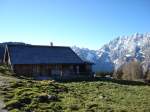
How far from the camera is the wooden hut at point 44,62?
52.2 meters

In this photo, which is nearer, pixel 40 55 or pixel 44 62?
pixel 44 62

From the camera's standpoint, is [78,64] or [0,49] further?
[0,49]

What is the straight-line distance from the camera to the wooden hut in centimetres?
5222

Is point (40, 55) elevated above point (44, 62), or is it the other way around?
point (40, 55)

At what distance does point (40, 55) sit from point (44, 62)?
2.47m

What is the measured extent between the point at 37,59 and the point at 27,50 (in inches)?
136

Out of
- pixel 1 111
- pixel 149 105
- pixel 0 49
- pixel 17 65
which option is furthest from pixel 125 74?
pixel 1 111

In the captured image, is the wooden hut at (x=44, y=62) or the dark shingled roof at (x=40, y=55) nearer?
the wooden hut at (x=44, y=62)

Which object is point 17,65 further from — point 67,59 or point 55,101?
point 55,101

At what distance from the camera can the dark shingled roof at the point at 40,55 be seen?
52.7 m

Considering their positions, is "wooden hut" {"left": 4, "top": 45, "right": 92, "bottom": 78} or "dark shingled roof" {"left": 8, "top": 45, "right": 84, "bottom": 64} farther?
"dark shingled roof" {"left": 8, "top": 45, "right": 84, "bottom": 64}

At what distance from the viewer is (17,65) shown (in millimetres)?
51500

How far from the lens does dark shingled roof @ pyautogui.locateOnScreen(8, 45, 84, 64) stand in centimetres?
5272

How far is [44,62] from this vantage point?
53.6 meters
